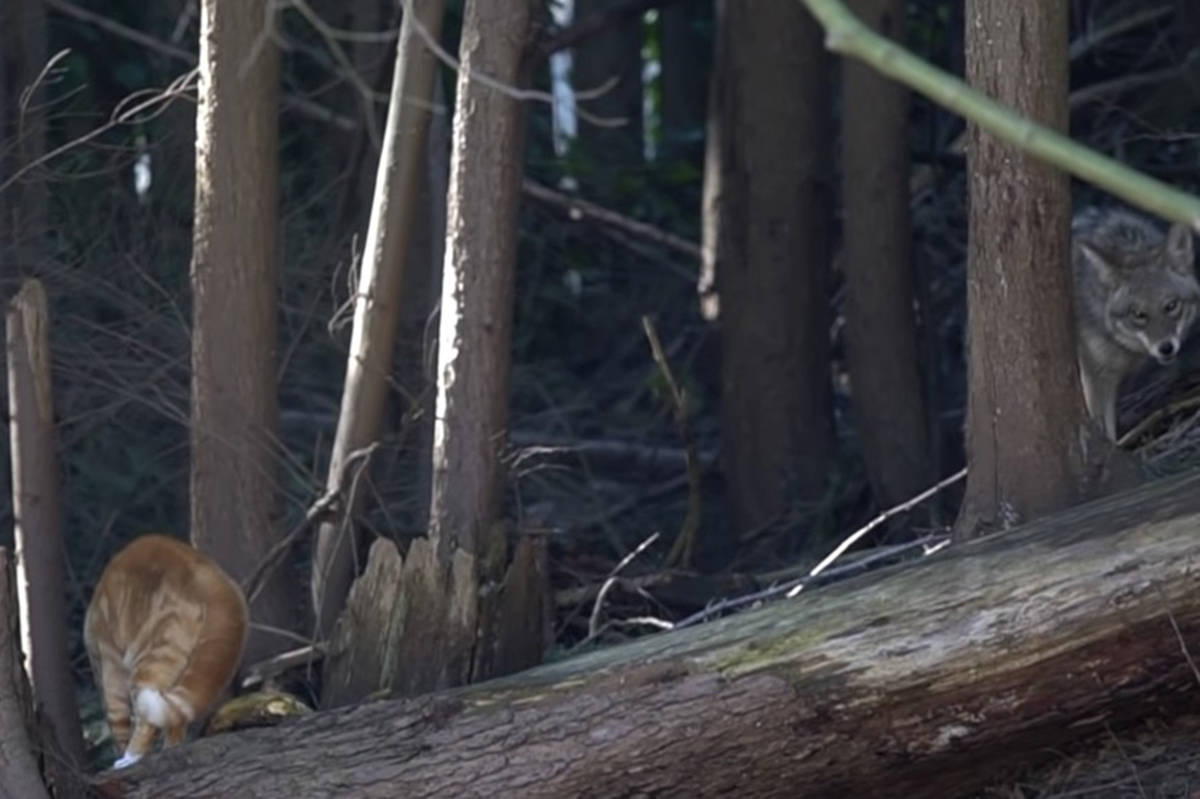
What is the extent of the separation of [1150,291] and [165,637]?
4775 millimetres

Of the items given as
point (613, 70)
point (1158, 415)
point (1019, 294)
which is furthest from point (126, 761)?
point (613, 70)

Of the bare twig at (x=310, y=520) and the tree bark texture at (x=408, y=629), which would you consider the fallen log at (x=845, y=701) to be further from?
the bare twig at (x=310, y=520)

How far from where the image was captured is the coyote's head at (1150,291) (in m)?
9.62

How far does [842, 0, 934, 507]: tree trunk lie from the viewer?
1152 centimetres

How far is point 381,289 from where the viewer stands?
877cm

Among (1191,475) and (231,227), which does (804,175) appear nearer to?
(231,227)

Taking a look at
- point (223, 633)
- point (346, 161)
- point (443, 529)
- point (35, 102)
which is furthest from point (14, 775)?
point (346, 161)

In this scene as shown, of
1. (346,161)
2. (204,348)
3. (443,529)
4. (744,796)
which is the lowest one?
(744,796)

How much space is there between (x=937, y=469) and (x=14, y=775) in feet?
22.2

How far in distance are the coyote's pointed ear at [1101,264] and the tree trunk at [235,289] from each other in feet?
12.6

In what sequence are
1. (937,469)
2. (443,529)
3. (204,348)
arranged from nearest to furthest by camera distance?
(443,529), (204,348), (937,469)

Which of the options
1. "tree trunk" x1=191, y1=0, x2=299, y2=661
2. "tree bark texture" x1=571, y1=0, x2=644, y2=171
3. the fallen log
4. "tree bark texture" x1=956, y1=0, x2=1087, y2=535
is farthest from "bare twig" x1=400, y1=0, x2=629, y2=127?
"tree bark texture" x1=571, y1=0, x2=644, y2=171

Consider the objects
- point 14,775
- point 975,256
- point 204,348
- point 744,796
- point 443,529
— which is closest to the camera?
point 14,775

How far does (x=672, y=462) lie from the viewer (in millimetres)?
13805
